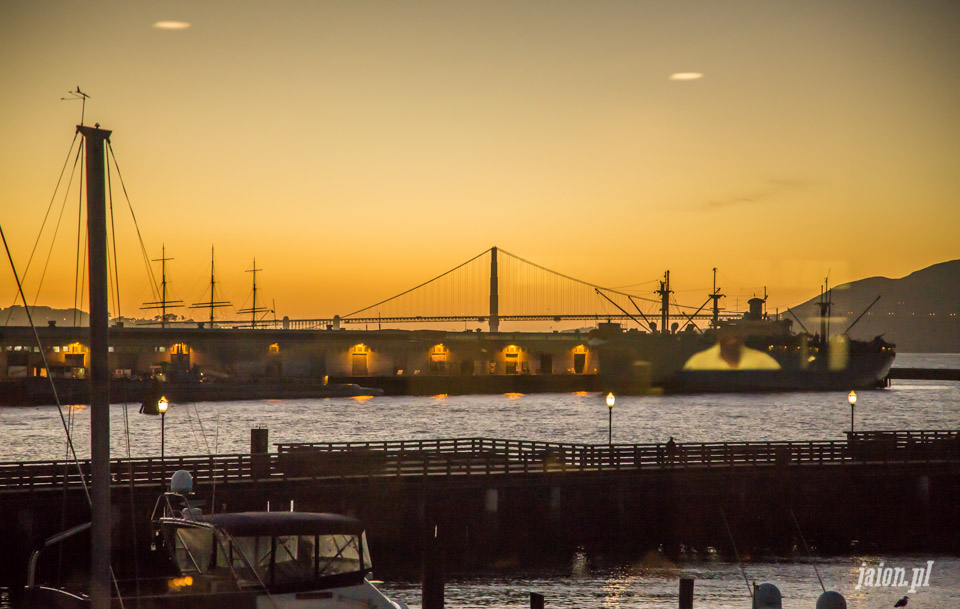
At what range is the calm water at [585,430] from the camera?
24719 millimetres

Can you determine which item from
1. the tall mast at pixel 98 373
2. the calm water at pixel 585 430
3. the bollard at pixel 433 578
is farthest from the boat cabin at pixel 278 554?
the tall mast at pixel 98 373

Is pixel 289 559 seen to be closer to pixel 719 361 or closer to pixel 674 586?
pixel 674 586

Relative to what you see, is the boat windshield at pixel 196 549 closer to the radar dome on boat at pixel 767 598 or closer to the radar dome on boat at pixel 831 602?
the radar dome on boat at pixel 767 598

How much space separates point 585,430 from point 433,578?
66.2 m

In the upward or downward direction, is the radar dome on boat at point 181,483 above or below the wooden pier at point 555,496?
above

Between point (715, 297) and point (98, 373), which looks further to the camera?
point (715, 297)

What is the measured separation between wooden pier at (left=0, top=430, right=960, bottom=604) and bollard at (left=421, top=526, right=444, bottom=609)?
32.7 ft

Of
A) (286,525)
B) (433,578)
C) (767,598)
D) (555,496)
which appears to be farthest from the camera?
(555,496)

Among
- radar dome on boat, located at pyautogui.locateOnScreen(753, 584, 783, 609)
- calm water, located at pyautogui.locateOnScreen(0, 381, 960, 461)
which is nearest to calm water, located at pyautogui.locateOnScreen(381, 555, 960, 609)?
radar dome on boat, located at pyautogui.locateOnScreen(753, 584, 783, 609)

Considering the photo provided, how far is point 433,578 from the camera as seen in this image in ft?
53.8

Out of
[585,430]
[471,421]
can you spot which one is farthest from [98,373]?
[471,421]

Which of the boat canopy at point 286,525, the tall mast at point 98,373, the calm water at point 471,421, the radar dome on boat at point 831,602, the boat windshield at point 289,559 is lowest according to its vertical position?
the calm water at point 471,421

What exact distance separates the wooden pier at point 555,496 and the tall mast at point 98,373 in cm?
1332

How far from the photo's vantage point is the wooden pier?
88.1 feet
